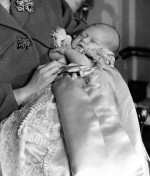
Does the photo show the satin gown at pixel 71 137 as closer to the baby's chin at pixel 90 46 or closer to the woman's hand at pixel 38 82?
the woman's hand at pixel 38 82

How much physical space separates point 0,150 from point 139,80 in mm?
2792

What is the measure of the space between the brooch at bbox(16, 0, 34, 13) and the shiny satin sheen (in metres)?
0.38

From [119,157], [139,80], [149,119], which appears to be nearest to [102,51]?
[119,157]

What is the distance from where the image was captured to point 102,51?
136 centimetres

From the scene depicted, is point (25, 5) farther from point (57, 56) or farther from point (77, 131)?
point (77, 131)

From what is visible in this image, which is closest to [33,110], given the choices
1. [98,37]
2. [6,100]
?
[6,100]

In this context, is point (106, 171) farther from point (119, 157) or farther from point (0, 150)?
point (0, 150)

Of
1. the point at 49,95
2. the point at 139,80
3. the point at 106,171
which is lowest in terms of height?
the point at 139,80

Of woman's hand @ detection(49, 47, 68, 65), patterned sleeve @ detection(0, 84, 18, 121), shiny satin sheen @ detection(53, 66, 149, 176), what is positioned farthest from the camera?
woman's hand @ detection(49, 47, 68, 65)

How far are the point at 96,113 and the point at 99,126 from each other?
59 mm

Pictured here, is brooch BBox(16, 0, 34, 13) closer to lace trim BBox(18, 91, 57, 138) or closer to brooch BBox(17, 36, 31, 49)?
brooch BBox(17, 36, 31, 49)

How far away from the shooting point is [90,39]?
1.39 m

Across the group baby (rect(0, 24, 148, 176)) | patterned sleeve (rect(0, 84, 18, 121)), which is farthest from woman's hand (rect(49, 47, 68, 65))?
patterned sleeve (rect(0, 84, 18, 121))

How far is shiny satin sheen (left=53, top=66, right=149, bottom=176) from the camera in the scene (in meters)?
0.99
